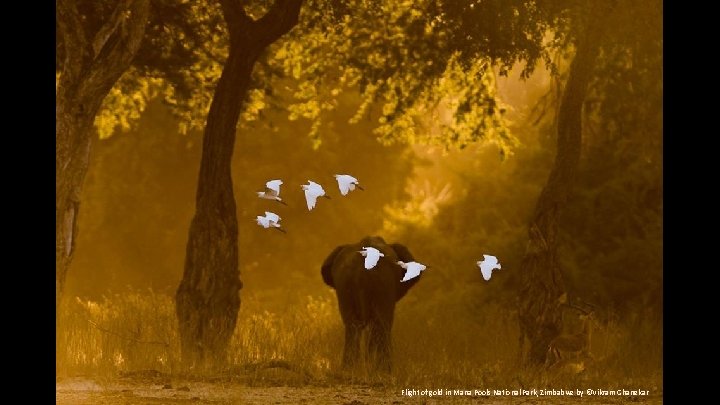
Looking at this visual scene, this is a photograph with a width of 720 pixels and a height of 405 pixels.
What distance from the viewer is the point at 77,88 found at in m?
14.3

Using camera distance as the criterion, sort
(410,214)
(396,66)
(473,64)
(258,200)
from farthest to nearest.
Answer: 1. (258,200)
2. (410,214)
3. (396,66)
4. (473,64)

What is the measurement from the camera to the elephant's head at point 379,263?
54.4ft

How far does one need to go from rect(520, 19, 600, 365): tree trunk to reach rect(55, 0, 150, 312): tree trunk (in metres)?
6.56

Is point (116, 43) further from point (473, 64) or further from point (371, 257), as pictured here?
point (473, 64)

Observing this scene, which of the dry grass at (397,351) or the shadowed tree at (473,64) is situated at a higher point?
the shadowed tree at (473,64)

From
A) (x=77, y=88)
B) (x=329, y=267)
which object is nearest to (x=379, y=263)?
(x=329, y=267)

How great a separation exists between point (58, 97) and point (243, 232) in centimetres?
2496

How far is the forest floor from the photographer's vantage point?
12.9 metres

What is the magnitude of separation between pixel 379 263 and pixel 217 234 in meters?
2.54

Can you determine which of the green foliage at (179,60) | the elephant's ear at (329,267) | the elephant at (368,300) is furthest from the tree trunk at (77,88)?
the green foliage at (179,60)

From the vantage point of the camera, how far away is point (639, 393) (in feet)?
47.5

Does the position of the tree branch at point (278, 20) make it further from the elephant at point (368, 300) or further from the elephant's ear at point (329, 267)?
the elephant at point (368, 300)

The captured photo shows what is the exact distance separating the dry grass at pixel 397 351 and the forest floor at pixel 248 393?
0.38 metres
